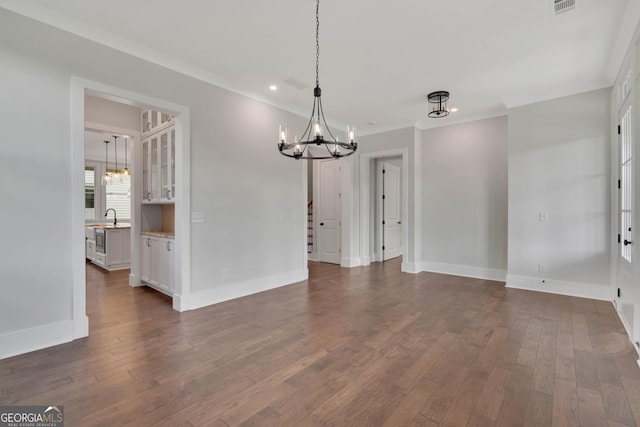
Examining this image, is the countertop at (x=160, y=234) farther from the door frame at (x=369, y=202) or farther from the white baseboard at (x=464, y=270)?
the white baseboard at (x=464, y=270)

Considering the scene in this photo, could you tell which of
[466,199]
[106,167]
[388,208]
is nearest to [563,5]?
[466,199]

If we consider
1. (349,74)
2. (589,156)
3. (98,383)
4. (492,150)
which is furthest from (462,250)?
(98,383)

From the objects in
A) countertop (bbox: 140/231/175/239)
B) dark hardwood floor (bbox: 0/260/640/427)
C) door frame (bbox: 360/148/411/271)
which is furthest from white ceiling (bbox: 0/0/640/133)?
dark hardwood floor (bbox: 0/260/640/427)

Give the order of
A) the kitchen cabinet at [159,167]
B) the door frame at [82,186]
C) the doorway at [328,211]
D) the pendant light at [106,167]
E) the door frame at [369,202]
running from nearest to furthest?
1. the door frame at [82,186]
2. the kitchen cabinet at [159,167]
3. the door frame at [369,202]
4. the doorway at [328,211]
5. the pendant light at [106,167]

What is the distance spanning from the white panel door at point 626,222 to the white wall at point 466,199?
1.67 metres

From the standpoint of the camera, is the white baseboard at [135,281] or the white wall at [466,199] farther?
the white wall at [466,199]

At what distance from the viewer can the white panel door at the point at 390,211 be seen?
24.5 feet

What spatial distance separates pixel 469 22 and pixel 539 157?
111 inches

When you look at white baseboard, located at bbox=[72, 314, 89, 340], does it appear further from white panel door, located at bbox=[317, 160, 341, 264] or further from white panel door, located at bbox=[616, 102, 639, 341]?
white panel door, located at bbox=[616, 102, 639, 341]

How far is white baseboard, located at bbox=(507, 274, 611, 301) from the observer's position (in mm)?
4230

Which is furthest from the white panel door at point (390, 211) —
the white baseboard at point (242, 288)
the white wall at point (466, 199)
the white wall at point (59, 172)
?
the white wall at point (59, 172)

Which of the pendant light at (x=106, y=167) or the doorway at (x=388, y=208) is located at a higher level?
the pendant light at (x=106, y=167)

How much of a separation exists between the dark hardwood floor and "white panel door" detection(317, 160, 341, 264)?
3.17 meters

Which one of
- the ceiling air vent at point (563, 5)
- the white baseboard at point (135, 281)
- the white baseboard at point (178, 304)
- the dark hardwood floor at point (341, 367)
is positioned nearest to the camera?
the dark hardwood floor at point (341, 367)
